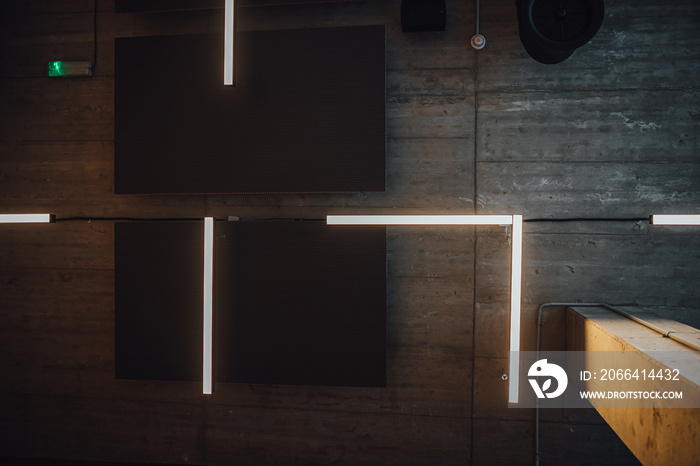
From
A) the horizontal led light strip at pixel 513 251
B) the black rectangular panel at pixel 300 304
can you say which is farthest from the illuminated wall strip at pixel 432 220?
the black rectangular panel at pixel 300 304

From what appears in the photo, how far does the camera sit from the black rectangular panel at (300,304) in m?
2.52

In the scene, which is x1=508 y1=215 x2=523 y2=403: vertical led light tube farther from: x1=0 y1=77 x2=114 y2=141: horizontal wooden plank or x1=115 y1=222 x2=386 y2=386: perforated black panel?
x1=0 y1=77 x2=114 y2=141: horizontal wooden plank

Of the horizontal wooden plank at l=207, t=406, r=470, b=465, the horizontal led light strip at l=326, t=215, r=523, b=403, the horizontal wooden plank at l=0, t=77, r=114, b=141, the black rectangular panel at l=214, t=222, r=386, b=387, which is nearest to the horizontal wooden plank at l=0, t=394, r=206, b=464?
the horizontal wooden plank at l=207, t=406, r=470, b=465

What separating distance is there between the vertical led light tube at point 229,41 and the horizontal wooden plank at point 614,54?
162 cm

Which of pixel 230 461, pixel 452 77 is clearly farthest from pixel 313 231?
pixel 230 461

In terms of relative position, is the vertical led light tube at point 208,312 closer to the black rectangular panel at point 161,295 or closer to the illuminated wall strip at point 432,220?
the black rectangular panel at point 161,295

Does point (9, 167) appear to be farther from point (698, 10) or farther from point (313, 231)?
point (698, 10)

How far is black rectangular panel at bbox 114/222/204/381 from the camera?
8.56 ft

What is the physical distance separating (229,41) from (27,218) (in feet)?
5.45

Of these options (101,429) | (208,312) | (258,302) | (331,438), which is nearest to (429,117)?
(258,302)

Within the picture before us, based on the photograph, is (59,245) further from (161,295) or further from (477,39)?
(477,39)

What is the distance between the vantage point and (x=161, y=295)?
2.62 m

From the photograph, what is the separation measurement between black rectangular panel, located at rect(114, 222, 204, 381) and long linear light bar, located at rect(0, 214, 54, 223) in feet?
1.29

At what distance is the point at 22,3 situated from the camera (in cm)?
282
